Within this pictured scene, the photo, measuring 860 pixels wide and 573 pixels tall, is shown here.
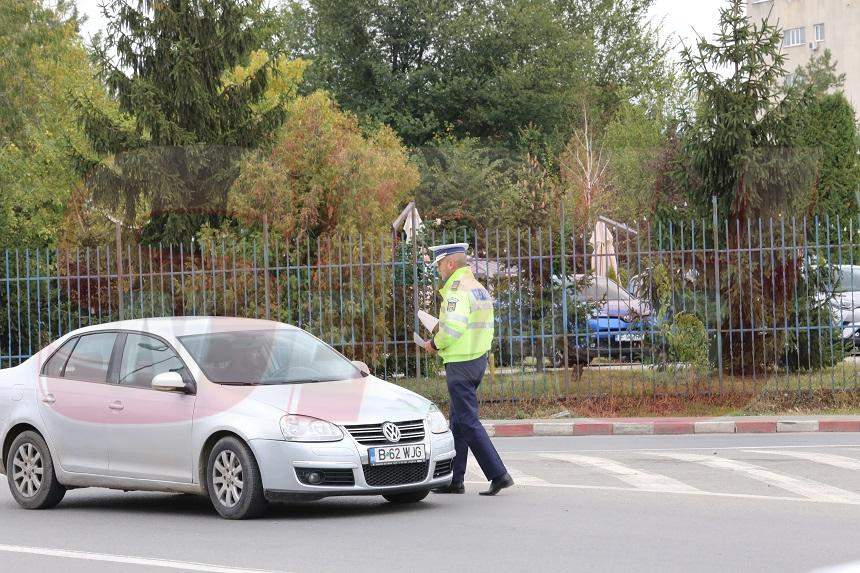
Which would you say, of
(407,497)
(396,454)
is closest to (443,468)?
(407,497)

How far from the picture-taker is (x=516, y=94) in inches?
2292

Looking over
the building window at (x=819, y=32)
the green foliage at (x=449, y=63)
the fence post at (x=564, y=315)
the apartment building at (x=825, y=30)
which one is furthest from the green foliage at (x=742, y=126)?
the building window at (x=819, y=32)

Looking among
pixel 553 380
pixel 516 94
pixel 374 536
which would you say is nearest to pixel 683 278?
pixel 553 380

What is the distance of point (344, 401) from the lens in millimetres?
9859

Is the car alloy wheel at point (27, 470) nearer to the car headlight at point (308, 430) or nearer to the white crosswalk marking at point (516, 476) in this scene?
the car headlight at point (308, 430)

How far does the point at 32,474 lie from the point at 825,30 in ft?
262

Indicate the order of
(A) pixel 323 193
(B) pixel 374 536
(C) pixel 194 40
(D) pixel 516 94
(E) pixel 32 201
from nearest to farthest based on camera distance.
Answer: (B) pixel 374 536, (A) pixel 323 193, (C) pixel 194 40, (E) pixel 32 201, (D) pixel 516 94

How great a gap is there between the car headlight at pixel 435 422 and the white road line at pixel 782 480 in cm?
282

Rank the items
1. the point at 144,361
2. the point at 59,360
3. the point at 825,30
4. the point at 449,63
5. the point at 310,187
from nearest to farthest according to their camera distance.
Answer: the point at 144,361 < the point at 59,360 < the point at 310,187 < the point at 449,63 < the point at 825,30

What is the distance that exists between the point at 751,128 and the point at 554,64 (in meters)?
38.5

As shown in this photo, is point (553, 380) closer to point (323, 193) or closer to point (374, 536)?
point (323, 193)

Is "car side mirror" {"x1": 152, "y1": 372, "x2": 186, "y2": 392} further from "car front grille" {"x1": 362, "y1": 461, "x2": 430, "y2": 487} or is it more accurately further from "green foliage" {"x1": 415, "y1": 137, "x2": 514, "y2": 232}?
"green foliage" {"x1": 415, "y1": 137, "x2": 514, "y2": 232}

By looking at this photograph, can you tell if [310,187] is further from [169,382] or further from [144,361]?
[169,382]

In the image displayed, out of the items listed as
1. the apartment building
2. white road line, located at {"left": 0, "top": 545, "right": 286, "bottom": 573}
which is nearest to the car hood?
white road line, located at {"left": 0, "top": 545, "right": 286, "bottom": 573}
